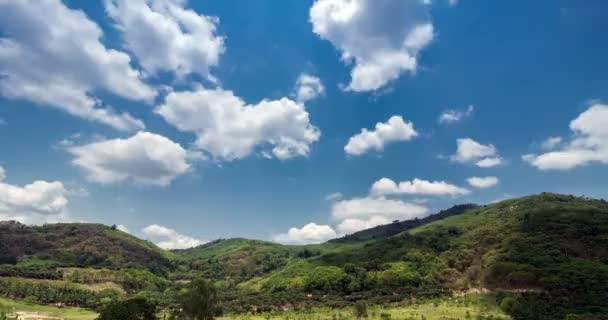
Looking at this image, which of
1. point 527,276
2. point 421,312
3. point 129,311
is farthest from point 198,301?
point 527,276

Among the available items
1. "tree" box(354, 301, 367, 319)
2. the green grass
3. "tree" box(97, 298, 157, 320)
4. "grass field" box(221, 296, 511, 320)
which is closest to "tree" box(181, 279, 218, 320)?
"tree" box(97, 298, 157, 320)

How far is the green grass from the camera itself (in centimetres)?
13029

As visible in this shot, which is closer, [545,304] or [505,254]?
[545,304]

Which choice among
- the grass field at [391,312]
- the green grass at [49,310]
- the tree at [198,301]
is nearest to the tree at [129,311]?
the tree at [198,301]

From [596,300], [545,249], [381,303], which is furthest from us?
[545,249]

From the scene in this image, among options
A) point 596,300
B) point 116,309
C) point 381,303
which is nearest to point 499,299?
point 596,300

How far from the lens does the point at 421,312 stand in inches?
4579

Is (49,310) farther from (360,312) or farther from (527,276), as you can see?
(527,276)

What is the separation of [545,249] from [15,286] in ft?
675

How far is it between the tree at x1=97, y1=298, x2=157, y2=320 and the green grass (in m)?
49.2

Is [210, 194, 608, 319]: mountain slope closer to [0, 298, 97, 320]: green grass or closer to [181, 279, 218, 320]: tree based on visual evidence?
[181, 279, 218, 320]: tree

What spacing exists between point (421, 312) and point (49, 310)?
120 m

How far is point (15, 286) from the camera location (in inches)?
6531

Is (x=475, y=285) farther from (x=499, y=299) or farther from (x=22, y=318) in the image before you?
(x=22, y=318)
